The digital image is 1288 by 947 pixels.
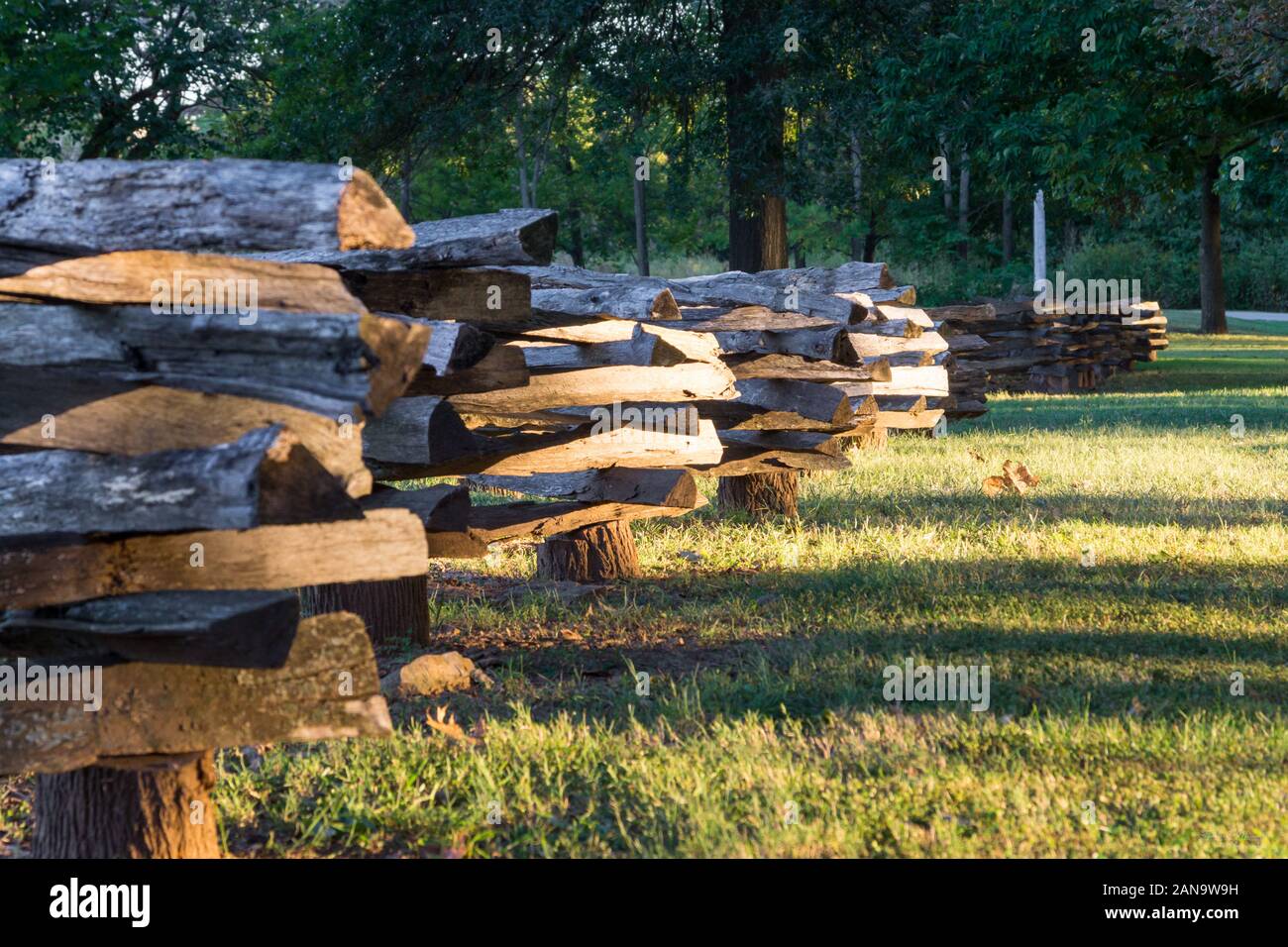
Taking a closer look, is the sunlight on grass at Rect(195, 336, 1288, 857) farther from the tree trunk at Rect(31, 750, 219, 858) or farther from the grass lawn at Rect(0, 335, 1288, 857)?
the tree trunk at Rect(31, 750, 219, 858)

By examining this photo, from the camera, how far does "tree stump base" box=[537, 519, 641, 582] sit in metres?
7.78

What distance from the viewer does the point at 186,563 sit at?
10.6ft

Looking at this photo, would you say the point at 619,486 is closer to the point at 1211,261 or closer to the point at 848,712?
the point at 848,712

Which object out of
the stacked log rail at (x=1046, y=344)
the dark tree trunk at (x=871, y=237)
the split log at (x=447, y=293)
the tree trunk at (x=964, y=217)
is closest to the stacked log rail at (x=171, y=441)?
the split log at (x=447, y=293)

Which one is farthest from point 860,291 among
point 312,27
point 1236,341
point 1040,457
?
point 1236,341

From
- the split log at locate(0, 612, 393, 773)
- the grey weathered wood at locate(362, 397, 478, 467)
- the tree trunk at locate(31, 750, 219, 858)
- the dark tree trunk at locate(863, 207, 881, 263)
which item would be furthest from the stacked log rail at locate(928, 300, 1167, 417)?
the tree trunk at locate(31, 750, 219, 858)

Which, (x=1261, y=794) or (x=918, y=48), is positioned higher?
(x=918, y=48)

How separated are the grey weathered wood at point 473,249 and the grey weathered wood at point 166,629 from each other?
1.54 m

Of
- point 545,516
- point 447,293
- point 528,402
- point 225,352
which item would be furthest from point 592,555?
point 225,352

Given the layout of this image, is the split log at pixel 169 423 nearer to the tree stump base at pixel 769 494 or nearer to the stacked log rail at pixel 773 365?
the stacked log rail at pixel 773 365

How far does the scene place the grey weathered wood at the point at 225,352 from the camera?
3.05 m

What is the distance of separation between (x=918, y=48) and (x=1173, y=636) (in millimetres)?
16360
